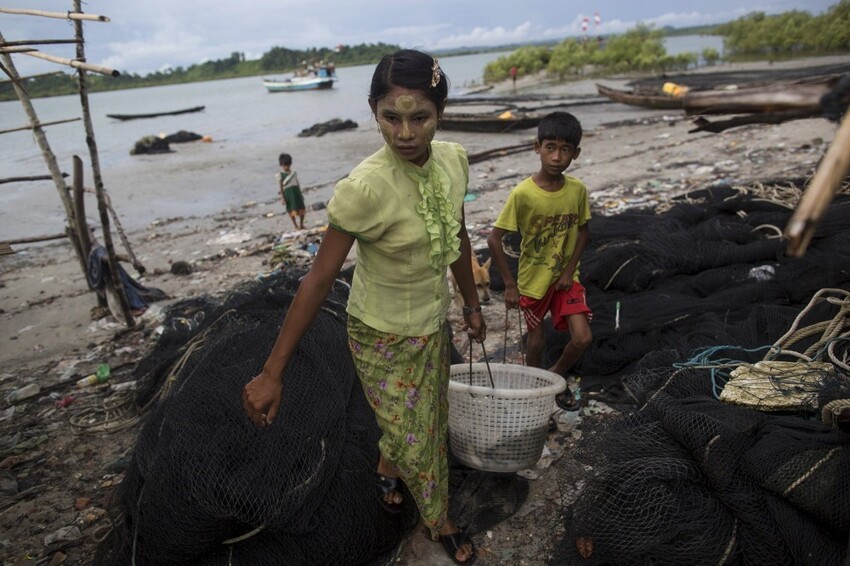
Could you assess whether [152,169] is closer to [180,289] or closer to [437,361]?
[180,289]

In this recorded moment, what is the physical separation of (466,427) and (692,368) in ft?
3.23

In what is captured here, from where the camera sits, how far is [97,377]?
3.84m

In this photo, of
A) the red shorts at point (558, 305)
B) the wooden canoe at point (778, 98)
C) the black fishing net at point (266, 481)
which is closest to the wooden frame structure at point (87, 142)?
the black fishing net at point (266, 481)

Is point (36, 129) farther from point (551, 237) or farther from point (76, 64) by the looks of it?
point (551, 237)

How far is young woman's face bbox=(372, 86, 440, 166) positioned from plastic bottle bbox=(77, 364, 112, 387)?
10.5 ft

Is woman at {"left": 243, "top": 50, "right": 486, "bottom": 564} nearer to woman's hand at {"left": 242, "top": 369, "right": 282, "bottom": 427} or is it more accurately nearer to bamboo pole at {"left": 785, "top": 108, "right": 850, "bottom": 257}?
woman's hand at {"left": 242, "top": 369, "right": 282, "bottom": 427}

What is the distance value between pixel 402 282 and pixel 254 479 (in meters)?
0.89

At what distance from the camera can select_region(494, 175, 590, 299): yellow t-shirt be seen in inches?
110

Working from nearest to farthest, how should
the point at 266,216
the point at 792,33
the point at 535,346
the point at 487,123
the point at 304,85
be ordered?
the point at 535,346 → the point at 266,216 → the point at 487,123 → the point at 792,33 → the point at 304,85

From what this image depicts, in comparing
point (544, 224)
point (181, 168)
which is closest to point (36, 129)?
point (544, 224)

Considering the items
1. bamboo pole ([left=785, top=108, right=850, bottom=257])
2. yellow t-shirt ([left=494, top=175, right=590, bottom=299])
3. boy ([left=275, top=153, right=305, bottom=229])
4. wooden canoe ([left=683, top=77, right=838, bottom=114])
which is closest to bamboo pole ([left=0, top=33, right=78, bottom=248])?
boy ([left=275, top=153, right=305, bottom=229])

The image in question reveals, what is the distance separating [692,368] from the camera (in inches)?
92.3

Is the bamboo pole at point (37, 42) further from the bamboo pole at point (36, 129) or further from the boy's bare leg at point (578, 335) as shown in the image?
the boy's bare leg at point (578, 335)

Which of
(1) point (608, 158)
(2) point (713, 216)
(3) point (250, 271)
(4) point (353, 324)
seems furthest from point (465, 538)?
(1) point (608, 158)
